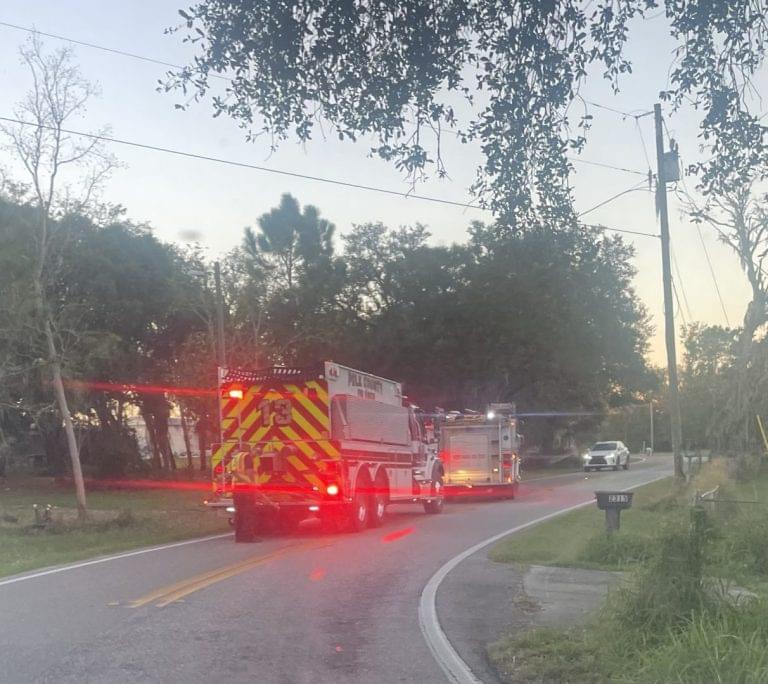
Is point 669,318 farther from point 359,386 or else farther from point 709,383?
point 709,383

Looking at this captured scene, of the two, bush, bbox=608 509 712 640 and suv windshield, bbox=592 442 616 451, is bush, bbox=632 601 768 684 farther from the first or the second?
suv windshield, bbox=592 442 616 451

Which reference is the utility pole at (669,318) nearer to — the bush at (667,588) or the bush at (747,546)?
the bush at (747,546)

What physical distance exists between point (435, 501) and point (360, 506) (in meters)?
5.54

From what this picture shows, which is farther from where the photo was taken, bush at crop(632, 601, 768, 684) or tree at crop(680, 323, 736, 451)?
tree at crop(680, 323, 736, 451)

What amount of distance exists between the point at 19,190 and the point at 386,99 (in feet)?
55.2

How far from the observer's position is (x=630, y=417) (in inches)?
4124

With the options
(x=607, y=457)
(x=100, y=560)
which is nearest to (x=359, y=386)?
(x=100, y=560)

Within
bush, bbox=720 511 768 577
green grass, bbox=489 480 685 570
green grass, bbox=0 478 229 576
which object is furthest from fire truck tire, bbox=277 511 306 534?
bush, bbox=720 511 768 577

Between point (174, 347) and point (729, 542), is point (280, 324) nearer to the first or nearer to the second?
point (174, 347)

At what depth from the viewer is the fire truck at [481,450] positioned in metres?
28.3

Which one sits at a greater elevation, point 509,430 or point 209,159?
point 209,159

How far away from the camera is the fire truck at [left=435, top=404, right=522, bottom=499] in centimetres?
2833

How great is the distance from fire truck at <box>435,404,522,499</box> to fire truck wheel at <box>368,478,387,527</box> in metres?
8.13

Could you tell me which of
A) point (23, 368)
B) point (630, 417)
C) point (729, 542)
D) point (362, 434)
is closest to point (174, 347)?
point (23, 368)
